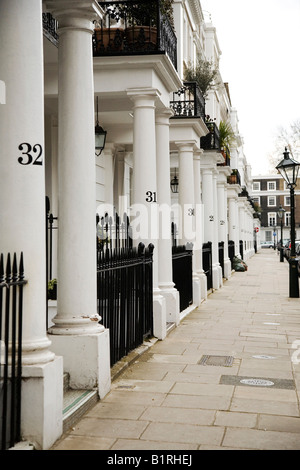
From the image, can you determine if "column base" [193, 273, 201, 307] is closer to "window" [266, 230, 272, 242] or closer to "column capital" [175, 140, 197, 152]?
"column capital" [175, 140, 197, 152]

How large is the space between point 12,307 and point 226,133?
17.8 meters

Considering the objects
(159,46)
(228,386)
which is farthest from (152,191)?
(228,386)

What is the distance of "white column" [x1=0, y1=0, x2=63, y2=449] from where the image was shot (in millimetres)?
4531

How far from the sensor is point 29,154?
4594 millimetres

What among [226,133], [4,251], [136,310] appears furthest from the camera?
[226,133]

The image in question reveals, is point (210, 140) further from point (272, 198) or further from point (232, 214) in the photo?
point (272, 198)

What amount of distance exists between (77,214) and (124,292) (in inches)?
78.9

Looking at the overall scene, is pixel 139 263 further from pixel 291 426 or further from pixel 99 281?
pixel 291 426

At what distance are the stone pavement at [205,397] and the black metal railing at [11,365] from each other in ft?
1.60

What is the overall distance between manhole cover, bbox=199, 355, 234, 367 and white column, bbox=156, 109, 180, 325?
289 cm

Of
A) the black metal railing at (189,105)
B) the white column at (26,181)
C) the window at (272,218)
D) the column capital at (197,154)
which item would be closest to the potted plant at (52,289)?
the white column at (26,181)

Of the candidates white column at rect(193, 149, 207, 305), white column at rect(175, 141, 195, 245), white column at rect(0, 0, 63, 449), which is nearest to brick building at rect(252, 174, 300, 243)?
white column at rect(193, 149, 207, 305)

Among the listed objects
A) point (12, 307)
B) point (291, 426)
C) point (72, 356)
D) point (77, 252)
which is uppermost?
point (77, 252)

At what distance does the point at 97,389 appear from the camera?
5.98 metres
